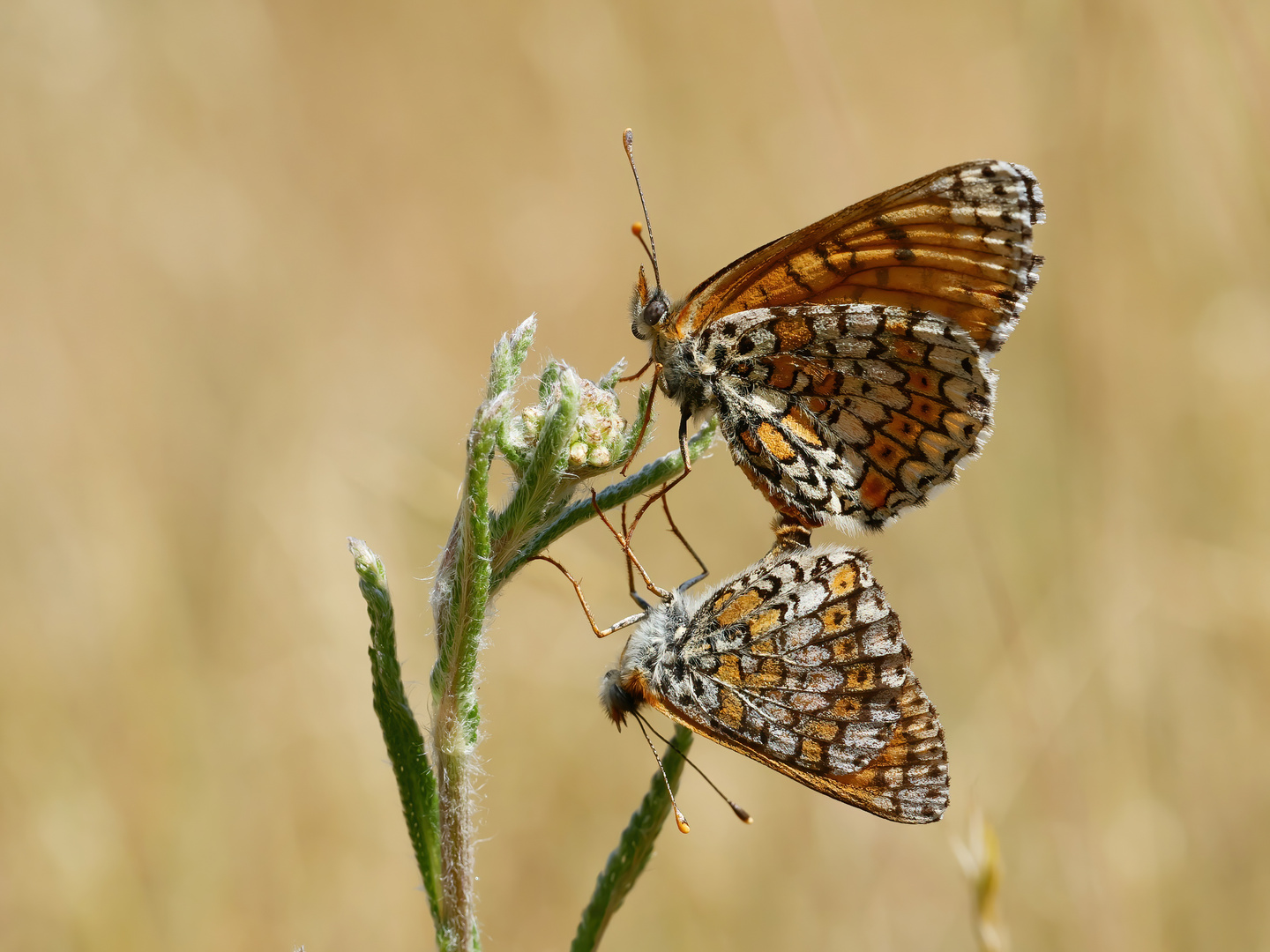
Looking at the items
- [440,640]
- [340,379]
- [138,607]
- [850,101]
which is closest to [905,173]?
[850,101]

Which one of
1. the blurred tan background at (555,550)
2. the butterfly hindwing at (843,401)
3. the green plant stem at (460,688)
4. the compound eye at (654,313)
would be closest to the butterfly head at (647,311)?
the compound eye at (654,313)

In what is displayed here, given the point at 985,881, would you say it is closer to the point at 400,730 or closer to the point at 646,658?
the point at 646,658

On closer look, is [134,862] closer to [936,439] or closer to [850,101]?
[936,439]

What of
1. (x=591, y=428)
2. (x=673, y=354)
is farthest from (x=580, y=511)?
(x=673, y=354)

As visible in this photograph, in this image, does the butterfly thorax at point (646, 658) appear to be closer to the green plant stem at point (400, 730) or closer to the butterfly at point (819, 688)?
the butterfly at point (819, 688)

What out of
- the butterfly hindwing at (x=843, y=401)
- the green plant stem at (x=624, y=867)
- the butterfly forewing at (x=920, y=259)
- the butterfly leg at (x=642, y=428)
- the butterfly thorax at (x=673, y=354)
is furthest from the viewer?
the butterfly thorax at (x=673, y=354)

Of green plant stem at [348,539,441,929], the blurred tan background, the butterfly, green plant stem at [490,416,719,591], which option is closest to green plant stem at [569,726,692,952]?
the butterfly
